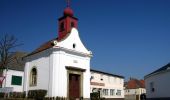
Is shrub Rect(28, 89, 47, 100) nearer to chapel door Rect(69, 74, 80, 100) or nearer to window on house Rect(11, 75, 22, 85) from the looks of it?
chapel door Rect(69, 74, 80, 100)

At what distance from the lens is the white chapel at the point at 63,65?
28812 millimetres

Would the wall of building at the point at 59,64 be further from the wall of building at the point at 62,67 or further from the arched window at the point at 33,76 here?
the arched window at the point at 33,76

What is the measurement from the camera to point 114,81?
2267 inches

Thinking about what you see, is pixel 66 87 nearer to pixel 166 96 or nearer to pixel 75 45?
pixel 75 45

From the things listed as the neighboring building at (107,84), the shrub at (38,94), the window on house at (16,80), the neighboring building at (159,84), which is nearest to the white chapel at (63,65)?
the shrub at (38,94)

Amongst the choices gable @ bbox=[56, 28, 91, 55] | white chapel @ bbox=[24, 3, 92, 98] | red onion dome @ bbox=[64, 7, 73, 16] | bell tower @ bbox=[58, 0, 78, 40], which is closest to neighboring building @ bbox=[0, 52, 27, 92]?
white chapel @ bbox=[24, 3, 92, 98]

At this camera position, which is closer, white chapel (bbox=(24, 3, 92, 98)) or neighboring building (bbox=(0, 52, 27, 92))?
white chapel (bbox=(24, 3, 92, 98))

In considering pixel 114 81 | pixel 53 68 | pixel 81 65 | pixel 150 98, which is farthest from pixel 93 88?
pixel 53 68

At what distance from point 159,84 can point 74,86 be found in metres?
12.5

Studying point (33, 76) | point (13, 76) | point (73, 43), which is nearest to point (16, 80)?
point (13, 76)

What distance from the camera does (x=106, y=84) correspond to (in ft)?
178

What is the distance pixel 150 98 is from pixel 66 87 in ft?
49.1

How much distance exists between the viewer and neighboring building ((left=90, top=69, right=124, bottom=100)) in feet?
166

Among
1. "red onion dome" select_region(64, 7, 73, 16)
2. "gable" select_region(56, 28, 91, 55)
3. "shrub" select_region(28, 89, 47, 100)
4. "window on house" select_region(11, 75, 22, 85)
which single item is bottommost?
"shrub" select_region(28, 89, 47, 100)
